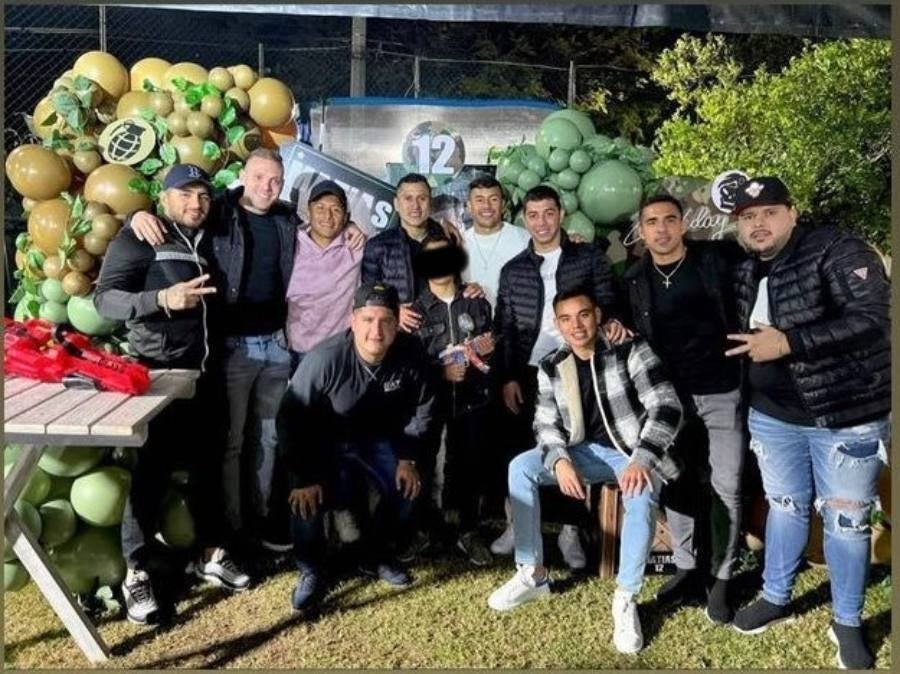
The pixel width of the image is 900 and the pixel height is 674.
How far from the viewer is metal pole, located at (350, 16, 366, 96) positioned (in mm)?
4047

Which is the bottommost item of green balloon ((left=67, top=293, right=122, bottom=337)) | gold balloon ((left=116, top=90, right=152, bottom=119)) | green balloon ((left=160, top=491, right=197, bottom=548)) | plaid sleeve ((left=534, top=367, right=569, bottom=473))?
green balloon ((left=160, top=491, right=197, bottom=548))

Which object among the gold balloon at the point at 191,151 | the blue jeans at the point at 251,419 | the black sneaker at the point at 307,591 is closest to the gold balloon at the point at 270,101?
the gold balloon at the point at 191,151

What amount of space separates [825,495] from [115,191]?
305 cm

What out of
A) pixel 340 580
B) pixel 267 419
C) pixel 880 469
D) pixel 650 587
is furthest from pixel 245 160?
pixel 880 469

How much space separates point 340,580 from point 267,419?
749mm

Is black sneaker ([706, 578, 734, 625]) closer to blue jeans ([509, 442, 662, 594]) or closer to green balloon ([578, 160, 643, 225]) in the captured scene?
blue jeans ([509, 442, 662, 594])

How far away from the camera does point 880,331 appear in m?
3.55

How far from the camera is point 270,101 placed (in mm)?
4051


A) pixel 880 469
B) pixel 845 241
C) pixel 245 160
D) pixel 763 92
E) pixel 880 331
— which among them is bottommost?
pixel 880 469

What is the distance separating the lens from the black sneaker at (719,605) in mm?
3793

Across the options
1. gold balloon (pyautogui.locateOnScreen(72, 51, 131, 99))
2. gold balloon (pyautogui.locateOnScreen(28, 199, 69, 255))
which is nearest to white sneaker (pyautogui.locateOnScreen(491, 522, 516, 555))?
gold balloon (pyautogui.locateOnScreen(28, 199, 69, 255))

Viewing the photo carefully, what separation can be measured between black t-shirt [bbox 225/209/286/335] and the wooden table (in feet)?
1.18

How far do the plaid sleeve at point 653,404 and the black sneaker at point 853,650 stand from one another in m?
0.94

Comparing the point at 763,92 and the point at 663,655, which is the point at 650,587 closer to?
the point at 663,655
